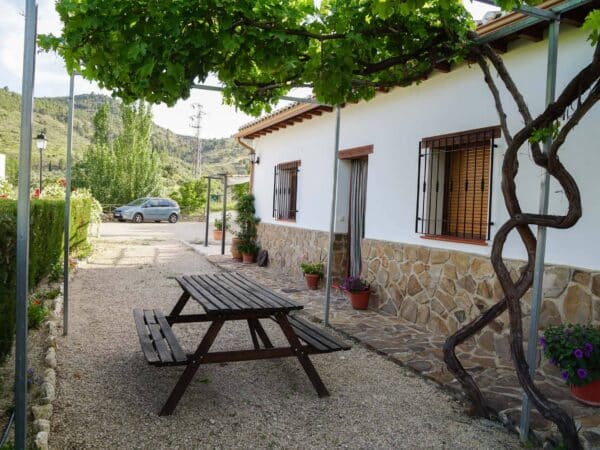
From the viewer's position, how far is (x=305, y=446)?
283 centimetres

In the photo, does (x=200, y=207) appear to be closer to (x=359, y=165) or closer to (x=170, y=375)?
(x=359, y=165)

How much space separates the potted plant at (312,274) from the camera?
317 inches

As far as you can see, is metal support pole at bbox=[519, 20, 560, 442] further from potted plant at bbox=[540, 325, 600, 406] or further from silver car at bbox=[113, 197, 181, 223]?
silver car at bbox=[113, 197, 181, 223]

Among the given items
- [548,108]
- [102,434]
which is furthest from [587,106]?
[102,434]

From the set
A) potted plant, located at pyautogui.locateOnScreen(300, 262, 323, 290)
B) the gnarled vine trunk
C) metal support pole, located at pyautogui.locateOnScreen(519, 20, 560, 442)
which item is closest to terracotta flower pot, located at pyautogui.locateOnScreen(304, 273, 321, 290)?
potted plant, located at pyautogui.locateOnScreen(300, 262, 323, 290)

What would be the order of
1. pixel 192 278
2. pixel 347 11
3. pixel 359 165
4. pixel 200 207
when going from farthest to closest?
pixel 200 207 < pixel 359 165 < pixel 192 278 < pixel 347 11

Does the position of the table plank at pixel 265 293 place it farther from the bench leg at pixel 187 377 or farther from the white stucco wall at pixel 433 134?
the white stucco wall at pixel 433 134

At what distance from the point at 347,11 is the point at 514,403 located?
307 centimetres

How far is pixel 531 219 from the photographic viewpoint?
292 centimetres

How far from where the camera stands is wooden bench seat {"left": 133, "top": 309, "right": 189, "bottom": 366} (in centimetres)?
309

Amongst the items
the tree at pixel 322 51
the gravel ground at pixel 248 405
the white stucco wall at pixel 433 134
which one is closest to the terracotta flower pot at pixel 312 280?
the white stucco wall at pixel 433 134

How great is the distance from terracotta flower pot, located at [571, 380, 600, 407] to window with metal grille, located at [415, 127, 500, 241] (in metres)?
1.83

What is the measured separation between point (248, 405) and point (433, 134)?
3.85 m

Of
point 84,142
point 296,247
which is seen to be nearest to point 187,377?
point 296,247
